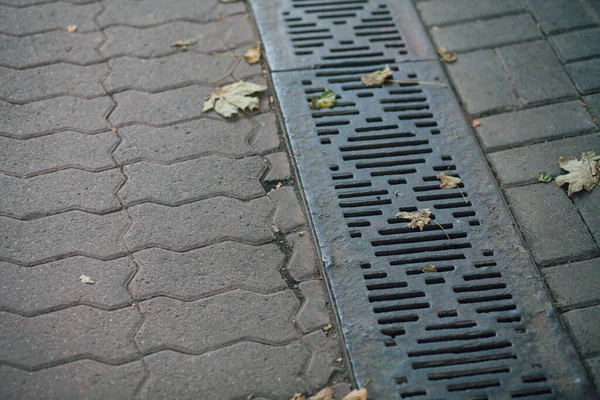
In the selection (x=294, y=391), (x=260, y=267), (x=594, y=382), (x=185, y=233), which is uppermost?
(x=185, y=233)

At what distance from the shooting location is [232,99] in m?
3.50

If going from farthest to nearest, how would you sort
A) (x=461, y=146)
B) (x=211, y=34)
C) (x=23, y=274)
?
1. (x=211, y=34)
2. (x=461, y=146)
3. (x=23, y=274)

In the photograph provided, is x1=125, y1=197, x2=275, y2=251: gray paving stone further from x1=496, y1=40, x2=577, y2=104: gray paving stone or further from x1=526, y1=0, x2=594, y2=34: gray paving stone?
x1=526, y1=0, x2=594, y2=34: gray paving stone

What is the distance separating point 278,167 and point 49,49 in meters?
1.48

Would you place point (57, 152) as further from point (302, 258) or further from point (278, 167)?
point (302, 258)

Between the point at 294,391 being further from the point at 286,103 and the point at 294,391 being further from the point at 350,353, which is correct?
the point at 286,103

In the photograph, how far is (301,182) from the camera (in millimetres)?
3148

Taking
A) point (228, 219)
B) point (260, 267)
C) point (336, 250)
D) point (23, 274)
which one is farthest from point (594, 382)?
point (23, 274)

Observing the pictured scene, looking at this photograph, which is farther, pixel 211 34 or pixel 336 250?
pixel 211 34

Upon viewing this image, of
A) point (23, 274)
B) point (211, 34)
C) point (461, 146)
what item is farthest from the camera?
point (211, 34)

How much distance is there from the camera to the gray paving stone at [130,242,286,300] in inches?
110

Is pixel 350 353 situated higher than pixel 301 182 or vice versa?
pixel 301 182

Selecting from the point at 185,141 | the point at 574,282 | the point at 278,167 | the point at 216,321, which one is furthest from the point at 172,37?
the point at 574,282

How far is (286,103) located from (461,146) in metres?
0.88
